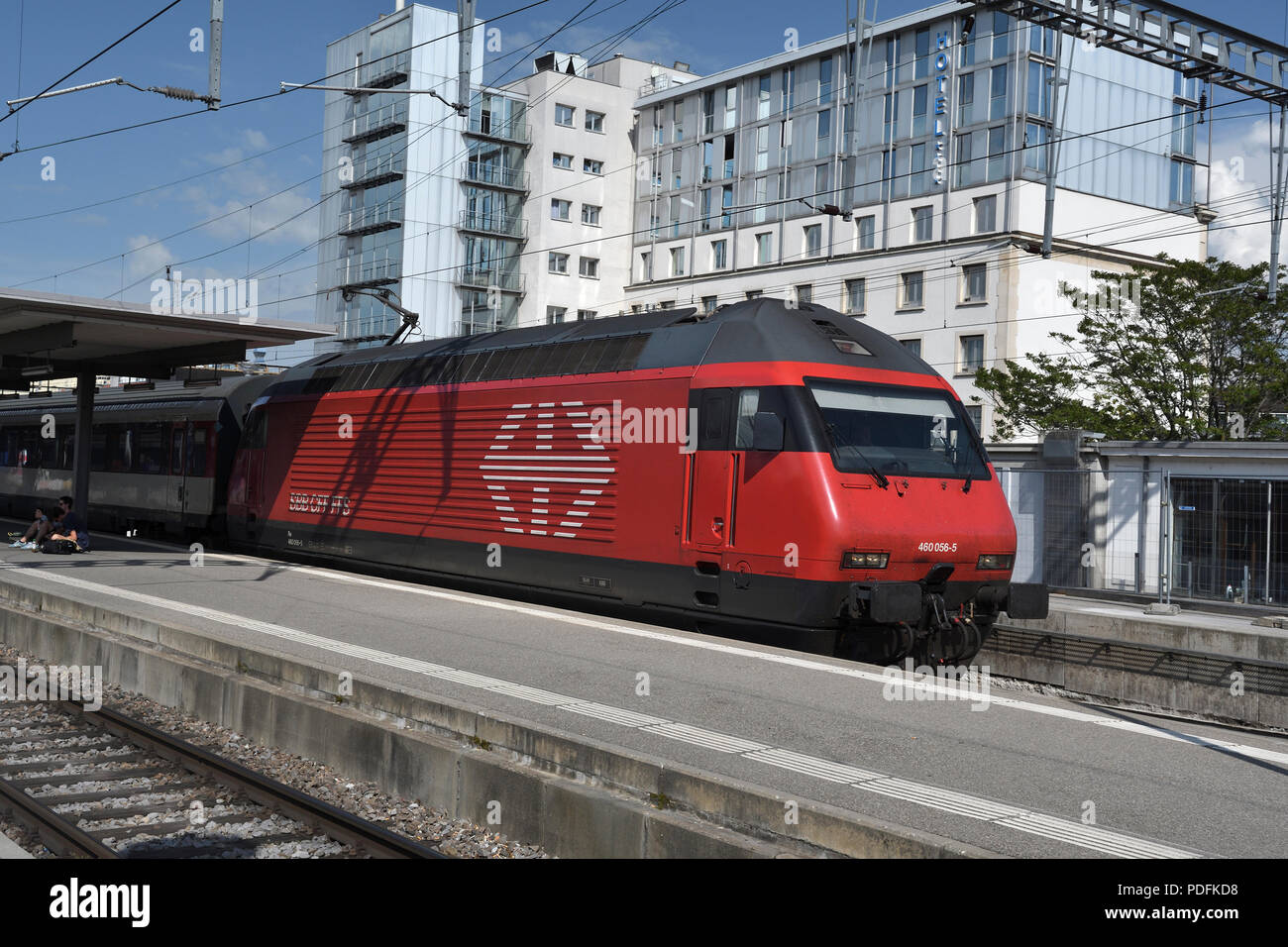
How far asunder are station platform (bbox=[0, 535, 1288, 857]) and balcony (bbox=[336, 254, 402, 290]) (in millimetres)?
49248

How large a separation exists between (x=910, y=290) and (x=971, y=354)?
426cm

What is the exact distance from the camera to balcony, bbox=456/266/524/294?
64.1m

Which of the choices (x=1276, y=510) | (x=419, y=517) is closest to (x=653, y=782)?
(x=419, y=517)

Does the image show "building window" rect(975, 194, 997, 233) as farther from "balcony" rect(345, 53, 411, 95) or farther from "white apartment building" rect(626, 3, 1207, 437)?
"balcony" rect(345, 53, 411, 95)

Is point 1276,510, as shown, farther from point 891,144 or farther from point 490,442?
point 891,144

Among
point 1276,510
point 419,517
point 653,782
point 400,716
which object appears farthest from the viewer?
point 1276,510

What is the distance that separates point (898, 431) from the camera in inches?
488

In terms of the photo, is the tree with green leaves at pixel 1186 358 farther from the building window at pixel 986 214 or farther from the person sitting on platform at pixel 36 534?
the person sitting on platform at pixel 36 534

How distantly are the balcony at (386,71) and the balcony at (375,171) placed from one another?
3.74 m

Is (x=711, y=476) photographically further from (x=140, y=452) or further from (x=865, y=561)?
(x=140, y=452)

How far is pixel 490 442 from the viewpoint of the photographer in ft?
52.3

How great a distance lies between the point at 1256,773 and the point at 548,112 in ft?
202

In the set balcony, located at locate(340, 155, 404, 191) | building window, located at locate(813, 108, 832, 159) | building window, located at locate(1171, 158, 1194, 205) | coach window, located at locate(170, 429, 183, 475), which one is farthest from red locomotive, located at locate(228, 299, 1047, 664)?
balcony, located at locate(340, 155, 404, 191)

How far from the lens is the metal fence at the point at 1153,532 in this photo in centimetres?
1959
